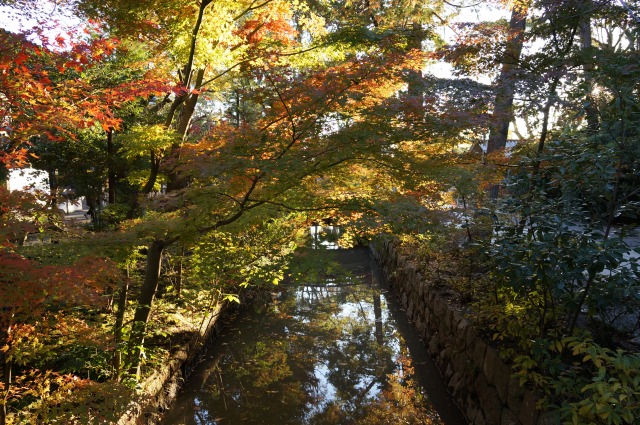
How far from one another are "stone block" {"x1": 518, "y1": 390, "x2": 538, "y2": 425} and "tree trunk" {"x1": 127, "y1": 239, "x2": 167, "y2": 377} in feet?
15.7

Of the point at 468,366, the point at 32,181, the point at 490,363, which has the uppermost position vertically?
the point at 32,181

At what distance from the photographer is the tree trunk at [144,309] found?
6.04 metres

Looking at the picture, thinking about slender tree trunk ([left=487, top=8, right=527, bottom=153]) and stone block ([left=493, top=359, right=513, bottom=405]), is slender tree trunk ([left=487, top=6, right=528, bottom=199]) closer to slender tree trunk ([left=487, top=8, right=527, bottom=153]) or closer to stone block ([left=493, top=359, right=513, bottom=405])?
slender tree trunk ([left=487, top=8, right=527, bottom=153])

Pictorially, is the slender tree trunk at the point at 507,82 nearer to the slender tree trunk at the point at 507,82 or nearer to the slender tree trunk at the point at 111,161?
the slender tree trunk at the point at 507,82

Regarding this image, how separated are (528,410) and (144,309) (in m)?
5.20

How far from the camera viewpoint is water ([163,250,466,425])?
6605 mm

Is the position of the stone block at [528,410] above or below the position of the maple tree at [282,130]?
below

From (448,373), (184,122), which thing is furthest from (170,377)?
(448,373)

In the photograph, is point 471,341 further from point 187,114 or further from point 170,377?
point 187,114

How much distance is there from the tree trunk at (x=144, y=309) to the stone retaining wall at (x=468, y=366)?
4.60 m

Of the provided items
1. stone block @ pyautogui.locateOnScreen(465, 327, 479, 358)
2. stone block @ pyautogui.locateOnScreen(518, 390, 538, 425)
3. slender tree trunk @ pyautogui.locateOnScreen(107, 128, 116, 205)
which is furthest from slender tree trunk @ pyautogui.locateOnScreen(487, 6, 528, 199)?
slender tree trunk @ pyautogui.locateOnScreen(107, 128, 116, 205)

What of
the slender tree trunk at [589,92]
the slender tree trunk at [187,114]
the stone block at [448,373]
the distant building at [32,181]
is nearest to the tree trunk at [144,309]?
the distant building at [32,181]

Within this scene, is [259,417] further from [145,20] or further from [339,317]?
[145,20]

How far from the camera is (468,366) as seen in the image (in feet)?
20.6
